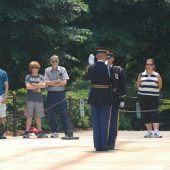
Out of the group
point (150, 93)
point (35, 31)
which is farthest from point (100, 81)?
point (35, 31)

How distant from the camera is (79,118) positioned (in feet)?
78.9

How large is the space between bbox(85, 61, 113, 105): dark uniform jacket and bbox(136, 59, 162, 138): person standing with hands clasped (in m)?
4.11

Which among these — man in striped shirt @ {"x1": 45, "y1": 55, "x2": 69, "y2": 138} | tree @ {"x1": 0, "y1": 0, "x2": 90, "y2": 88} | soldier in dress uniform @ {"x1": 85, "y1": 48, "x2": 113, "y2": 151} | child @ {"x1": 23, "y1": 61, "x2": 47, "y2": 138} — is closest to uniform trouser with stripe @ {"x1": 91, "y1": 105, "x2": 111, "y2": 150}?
soldier in dress uniform @ {"x1": 85, "y1": 48, "x2": 113, "y2": 151}

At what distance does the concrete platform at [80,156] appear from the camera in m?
12.8

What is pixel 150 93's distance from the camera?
19000mm

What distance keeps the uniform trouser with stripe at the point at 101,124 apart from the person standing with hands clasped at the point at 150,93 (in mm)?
4148

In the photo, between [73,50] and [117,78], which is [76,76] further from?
[117,78]

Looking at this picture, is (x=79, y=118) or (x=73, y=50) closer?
(x=79, y=118)

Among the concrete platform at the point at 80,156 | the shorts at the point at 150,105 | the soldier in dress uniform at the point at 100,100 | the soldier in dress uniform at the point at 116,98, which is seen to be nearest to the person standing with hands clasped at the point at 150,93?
the shorts at the point at 150,105

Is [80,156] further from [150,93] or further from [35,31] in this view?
[35,31]

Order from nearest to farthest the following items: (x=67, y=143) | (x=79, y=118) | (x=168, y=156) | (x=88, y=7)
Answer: (x=168, y=156)
(x=67, y=143)
(x=79, y=118)
(x=88, y=7)

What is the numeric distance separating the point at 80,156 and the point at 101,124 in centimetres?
100

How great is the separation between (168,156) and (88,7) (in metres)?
14.5

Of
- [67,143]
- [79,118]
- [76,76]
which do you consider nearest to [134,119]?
[76,76]
